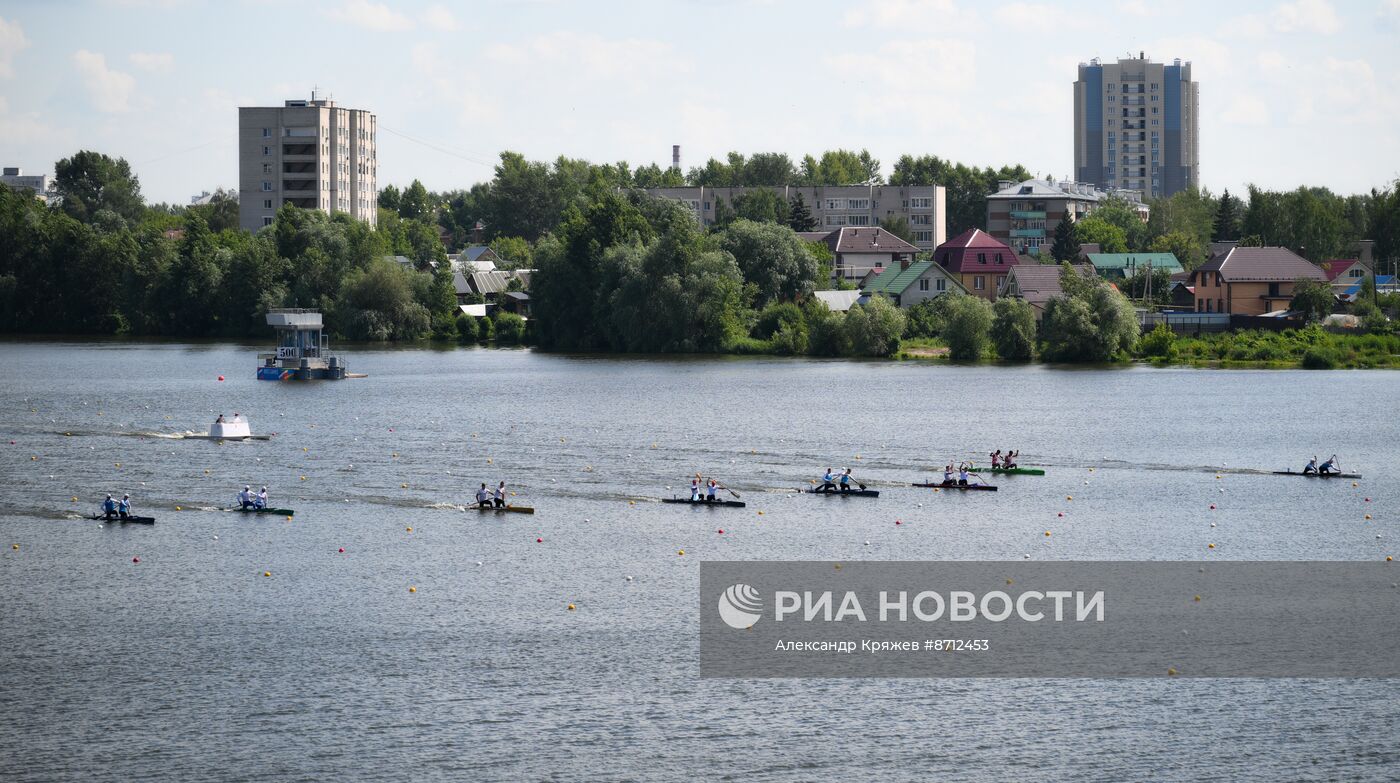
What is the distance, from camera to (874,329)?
98.6 metres

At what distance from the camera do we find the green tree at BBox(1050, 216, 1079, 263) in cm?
14362

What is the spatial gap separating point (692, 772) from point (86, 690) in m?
11.7

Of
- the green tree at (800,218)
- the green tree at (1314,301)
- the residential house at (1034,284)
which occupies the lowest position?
the green tree at (1314,301)

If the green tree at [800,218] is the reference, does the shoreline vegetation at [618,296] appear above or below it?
below

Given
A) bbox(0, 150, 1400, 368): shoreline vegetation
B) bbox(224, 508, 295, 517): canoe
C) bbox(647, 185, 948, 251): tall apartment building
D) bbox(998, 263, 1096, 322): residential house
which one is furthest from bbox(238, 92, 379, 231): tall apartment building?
bbox(224, 508, 295, 517): canoe

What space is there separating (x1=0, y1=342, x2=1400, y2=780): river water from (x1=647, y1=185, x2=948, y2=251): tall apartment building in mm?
97939

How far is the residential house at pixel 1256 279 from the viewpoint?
104 metres

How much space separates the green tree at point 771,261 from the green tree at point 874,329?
9.56 m

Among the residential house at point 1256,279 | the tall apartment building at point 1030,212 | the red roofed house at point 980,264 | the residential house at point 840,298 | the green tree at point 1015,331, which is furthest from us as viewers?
the tall apartment building at point 1030,212

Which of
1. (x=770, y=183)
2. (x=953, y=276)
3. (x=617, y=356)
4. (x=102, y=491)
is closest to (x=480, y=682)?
(x=102, y=491)

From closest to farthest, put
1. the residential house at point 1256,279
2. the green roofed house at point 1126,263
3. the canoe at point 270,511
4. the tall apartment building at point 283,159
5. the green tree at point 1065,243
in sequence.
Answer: the canoe at point 270,511 → the residential house at point 1256,279 → the green roofed house at point 1126,263 → the green tree at point 1065,243 → the tall apartment building at point 283,159

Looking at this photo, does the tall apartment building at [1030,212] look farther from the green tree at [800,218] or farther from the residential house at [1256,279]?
the residential house at [1256,279]

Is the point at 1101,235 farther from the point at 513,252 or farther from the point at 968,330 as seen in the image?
the point at 968,330

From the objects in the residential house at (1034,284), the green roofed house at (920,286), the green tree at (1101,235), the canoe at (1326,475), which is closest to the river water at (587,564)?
the canoe at (1326,475)
